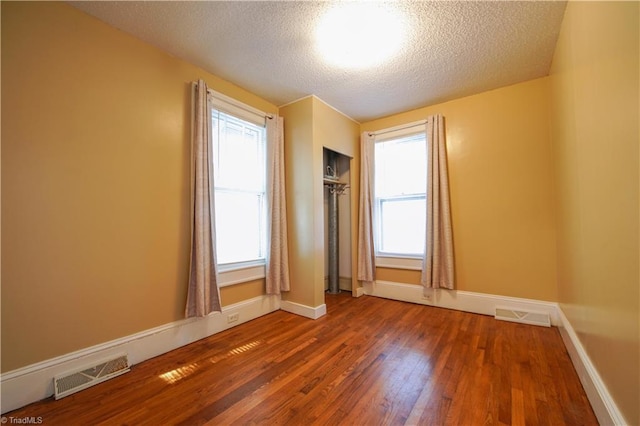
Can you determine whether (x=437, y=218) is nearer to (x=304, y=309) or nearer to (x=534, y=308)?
(x=534, y=308)

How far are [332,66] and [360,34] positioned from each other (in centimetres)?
49

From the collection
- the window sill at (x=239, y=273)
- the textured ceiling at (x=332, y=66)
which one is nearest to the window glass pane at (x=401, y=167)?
the textured ceiling at (x=332, y=66)

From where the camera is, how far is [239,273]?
2.83 metres

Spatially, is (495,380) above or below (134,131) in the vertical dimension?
below

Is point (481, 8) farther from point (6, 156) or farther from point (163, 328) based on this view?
point (163, 328)

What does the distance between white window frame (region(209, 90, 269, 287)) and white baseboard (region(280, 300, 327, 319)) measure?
0.49m

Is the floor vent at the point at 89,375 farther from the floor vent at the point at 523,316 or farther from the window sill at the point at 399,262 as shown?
the floor vent at the point at 523,316

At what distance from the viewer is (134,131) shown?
6.82 feet

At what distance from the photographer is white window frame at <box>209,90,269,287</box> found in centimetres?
264

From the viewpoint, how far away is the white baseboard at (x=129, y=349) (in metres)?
1.53

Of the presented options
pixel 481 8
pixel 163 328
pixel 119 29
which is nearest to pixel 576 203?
pixel 481 8

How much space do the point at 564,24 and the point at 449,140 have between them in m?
1.45

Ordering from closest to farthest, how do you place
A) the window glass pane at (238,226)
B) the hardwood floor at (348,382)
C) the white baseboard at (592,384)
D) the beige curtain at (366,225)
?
the white baseboard at (592,384) → the hardwood floor at (348,382) → the window glass pane at (238,226) → the beige curtain at (366,225)

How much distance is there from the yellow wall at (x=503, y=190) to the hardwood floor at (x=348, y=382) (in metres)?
0.59
